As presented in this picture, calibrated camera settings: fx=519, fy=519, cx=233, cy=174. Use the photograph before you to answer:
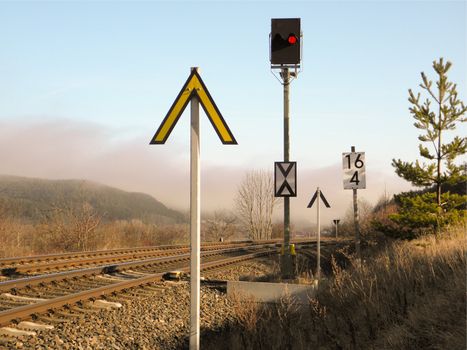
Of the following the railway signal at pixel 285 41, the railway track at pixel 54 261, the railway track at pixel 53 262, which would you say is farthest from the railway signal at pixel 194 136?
the railway track at pixel 54 261

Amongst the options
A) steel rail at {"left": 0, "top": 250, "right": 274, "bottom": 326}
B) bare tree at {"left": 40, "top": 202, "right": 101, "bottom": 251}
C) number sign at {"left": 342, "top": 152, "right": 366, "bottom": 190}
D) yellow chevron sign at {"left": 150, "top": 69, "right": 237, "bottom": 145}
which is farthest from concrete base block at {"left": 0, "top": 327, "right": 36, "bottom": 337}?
bare tree at {"left": 40, "top": 202, "right": 101, "bottom": 251}

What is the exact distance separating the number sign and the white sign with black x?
2.49 metres

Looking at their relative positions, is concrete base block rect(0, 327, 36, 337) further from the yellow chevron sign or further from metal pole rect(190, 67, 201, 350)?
the yellow chevron sign

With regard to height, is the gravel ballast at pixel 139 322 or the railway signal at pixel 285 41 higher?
the railway signal at pixel 285 41

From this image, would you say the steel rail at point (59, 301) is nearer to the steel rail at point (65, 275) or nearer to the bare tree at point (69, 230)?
the steel rail at point (65, 275)

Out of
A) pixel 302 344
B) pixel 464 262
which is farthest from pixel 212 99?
pixel 464 262

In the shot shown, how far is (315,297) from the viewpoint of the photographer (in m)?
9.88

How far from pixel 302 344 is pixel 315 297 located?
2.46 meters

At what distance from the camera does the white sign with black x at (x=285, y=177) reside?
11797 mm

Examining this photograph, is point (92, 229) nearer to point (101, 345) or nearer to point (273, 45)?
point (273, 45)

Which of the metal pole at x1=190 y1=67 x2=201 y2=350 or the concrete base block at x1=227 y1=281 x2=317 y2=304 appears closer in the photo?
the metal pole at x1=190 y1=67 x2=201 y2=350

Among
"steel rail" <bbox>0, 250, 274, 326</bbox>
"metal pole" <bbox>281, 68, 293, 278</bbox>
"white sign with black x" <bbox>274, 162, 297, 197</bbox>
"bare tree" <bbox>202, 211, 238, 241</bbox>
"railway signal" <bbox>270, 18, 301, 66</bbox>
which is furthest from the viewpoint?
"bare tree" <bbox>202, 211, 238, 241</bbox>

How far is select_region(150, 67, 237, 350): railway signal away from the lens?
579 centimetres

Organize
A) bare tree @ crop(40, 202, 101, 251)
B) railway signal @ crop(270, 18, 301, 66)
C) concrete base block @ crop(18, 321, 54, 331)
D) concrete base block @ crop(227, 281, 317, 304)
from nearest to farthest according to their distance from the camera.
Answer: concrete base block @ crop(18, 321, 54, 331) < concrete base block @ crop(227, 281, 317, 304) < railway signal @ crop(270, 18, 301, 66) < bare tree @ crop(40, 202, 101, 251)
